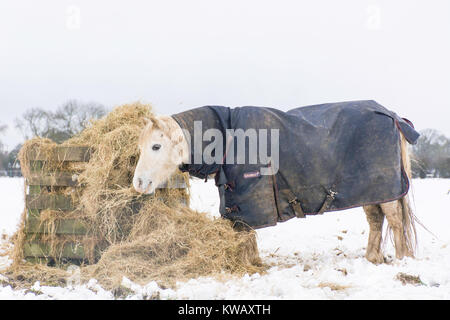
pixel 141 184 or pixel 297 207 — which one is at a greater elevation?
pixel 141 184

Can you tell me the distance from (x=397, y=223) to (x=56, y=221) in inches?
154

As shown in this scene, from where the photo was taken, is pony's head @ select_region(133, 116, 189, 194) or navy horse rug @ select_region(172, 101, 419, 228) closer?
pony's head @ select_region(133, 116, 189, 194)

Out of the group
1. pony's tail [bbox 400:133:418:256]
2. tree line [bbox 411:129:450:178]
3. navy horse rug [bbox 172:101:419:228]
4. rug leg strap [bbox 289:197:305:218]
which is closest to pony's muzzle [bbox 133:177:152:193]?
navy horse rug [bbox 172:101:419:228]

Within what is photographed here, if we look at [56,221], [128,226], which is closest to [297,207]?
[128,226]

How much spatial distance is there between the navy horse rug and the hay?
40cm

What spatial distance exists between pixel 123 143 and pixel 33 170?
1159mm

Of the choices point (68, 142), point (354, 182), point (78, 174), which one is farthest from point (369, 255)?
point (68, 142)

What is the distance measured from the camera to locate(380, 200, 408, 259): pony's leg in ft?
13.9

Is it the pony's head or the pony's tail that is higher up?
the pony's head

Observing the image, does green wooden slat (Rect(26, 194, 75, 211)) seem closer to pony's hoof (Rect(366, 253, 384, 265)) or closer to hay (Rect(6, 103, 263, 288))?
hay (Rect(6, 103, 263, 288))

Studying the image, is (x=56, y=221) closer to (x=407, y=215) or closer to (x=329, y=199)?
(x=329, y=199)

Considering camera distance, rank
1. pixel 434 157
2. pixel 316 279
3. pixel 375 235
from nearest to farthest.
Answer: pixel 316 279, pixel 375 235, pixel 434 157

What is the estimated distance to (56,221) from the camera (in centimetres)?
425

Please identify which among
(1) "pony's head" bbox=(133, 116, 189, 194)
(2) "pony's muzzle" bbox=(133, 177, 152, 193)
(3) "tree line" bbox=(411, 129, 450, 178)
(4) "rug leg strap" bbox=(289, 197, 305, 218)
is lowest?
(3) "tree line" bbox=(411, 129, 450, 178)
